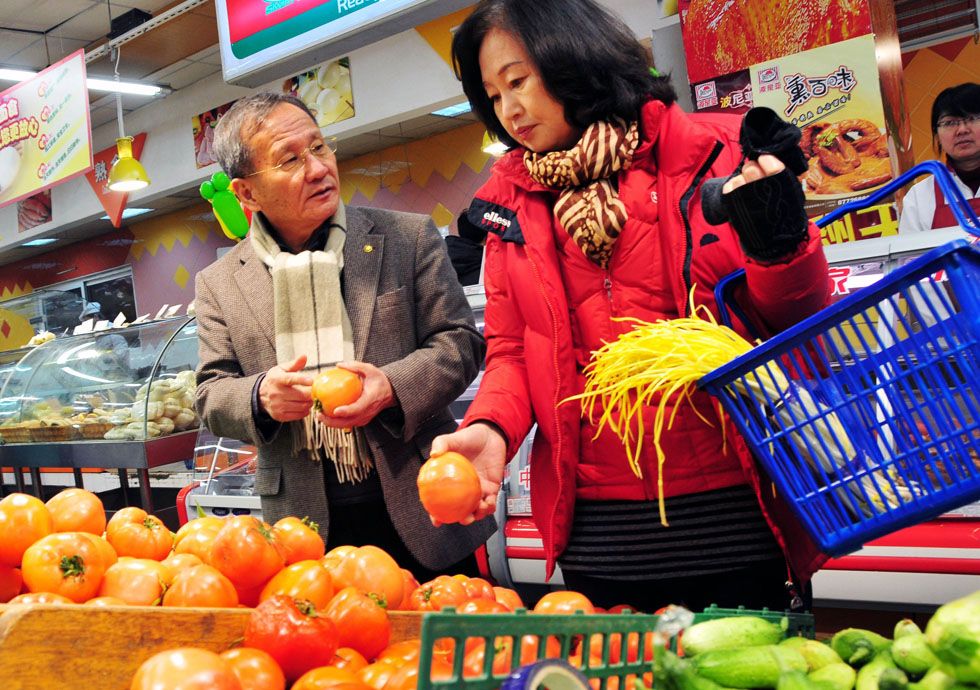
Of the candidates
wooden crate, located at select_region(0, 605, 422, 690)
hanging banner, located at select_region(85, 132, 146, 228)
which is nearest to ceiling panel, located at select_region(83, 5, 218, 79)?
hanging banner, located at select_region(85, 132, 146, 228)

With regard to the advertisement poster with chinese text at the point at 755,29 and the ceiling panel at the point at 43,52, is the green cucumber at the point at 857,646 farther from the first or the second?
the ceiling panel at the point at 43,52

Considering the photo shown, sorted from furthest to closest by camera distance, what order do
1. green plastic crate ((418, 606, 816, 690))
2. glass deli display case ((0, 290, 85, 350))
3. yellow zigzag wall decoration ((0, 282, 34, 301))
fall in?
yellow zigzag wall decoration ((0, 282, 34, 301)) → glass deli display case ((0, 290, 85, 350)) → green plastic crate ((418, 606, 816, 690))

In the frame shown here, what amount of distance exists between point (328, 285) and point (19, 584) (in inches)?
41.6

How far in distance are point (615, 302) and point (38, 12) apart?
28.6ft

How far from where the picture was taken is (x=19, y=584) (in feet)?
4.64

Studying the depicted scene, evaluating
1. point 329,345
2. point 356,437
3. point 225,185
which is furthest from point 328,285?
point 225,185

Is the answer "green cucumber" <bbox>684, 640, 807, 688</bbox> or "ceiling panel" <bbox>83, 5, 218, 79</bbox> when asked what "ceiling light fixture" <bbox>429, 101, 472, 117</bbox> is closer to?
"ceiling panel" <bbox>83, 5, 218, 79</bbox>

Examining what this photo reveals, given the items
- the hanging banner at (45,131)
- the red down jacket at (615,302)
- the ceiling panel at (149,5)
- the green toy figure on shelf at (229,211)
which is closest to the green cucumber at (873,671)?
the red down jacket at (615,302)

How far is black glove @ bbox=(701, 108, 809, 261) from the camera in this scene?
1.05m

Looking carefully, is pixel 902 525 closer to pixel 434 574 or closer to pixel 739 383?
pixel 739 383

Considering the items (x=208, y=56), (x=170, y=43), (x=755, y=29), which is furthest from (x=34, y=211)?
(x=755, y=29)

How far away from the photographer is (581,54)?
1573mm

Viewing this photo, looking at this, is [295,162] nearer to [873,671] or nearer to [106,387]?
[873,671]

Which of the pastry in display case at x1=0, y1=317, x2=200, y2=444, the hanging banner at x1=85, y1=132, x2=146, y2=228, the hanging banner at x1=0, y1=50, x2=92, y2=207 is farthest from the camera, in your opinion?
the hanging banner at x1=85, y1=132, x2=146, y2=228
